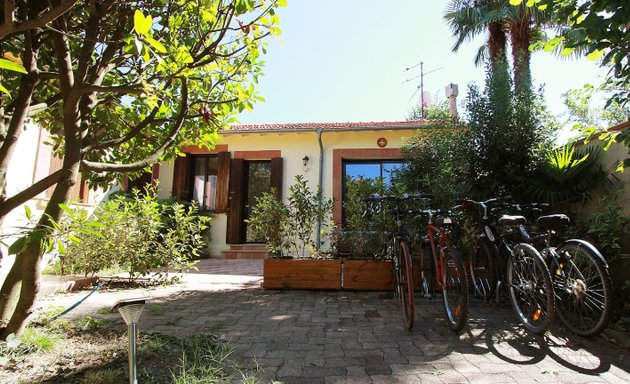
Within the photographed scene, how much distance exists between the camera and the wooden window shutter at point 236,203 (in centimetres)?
902

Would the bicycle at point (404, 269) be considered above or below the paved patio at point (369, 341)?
above

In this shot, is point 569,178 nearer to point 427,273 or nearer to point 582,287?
point 582,287

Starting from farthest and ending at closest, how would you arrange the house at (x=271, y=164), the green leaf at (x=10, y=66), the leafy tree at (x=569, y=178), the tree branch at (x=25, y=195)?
the house at (x=271, y=164), the leafy tree at (x=569, y=178), the tree branch at (x=25, y=195), the green leaf at (x=10, y=66)

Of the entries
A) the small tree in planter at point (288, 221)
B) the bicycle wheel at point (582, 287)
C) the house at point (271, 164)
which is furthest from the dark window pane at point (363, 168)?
the bicycle wheel at point (582, 287)

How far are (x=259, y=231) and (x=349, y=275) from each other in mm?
1321

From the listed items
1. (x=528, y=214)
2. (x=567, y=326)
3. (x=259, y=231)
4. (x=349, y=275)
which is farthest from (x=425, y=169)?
(x=567, y=326)

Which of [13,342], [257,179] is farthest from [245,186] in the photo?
[13,342]

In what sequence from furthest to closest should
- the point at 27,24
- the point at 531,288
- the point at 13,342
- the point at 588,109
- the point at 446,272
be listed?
the point at 588,109
the point at 446,272
the point at 531,288
the point at 13,342
the point at 27,24

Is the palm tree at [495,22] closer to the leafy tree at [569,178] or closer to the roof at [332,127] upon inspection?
the roof at [332,127]

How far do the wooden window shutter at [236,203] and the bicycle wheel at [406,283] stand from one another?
6.39m

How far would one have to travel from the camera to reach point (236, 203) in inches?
362

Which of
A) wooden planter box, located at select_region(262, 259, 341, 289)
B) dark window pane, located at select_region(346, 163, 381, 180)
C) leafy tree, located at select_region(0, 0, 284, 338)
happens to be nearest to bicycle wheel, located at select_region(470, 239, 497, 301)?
wooden planter box, located at select_region(262, 259, 341, 289)

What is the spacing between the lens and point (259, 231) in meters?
4.70

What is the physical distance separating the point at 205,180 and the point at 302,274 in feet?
20.8
